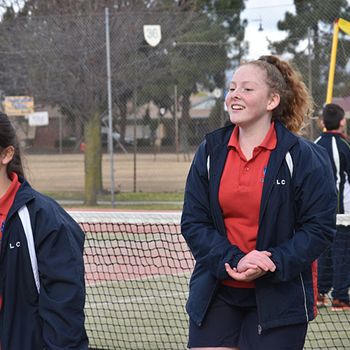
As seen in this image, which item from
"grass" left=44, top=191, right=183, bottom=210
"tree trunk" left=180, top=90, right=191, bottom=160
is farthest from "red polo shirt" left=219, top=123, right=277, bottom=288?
"tree trunk" left=180, top=90, right=191, bottom=160

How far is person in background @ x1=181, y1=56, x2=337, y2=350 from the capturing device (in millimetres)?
3758

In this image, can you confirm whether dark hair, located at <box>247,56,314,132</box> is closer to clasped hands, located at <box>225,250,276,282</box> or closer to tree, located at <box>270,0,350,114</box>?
clasped hands, located at <box>225,250,276,282</box>

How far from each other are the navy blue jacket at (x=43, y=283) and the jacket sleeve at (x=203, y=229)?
707mm

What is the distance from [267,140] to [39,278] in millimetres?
1213

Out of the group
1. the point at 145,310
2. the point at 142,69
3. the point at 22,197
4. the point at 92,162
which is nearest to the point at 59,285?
the point at 22,197

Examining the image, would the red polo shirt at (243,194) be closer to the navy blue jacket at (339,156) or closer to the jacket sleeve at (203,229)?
the jacket sleeve at (203,229)

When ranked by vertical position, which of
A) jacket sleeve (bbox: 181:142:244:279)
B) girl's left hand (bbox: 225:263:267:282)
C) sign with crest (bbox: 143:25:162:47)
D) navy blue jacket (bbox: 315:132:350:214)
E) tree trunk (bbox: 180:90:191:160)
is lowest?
tree trunk (bbox: 180:90:191:160)

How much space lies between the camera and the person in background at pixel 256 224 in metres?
3.76

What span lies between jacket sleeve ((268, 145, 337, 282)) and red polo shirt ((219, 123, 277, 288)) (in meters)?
0.14

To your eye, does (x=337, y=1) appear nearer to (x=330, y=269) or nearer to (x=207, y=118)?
(x=207, y=118)

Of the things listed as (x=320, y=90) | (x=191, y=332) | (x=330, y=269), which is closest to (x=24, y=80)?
(x=320, y=90)

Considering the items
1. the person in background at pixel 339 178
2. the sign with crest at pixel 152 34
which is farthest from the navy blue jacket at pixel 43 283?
the sign with crest at pixel 152 34

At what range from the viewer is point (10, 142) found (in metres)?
3.38

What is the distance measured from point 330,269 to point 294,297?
4795 millimetres
